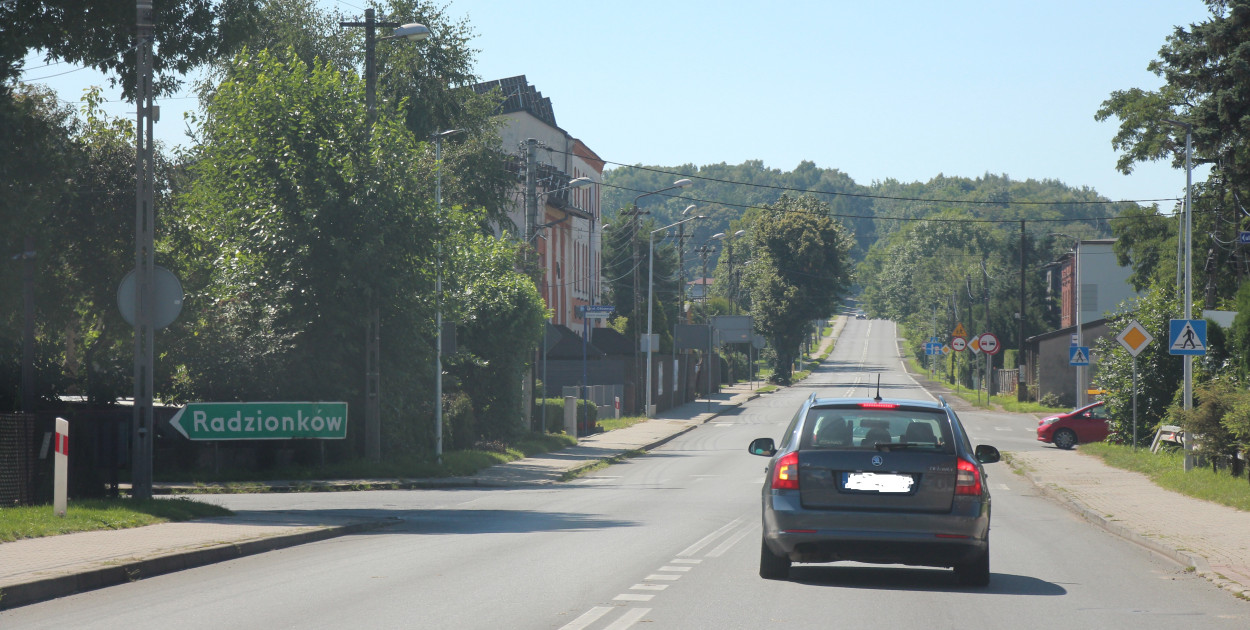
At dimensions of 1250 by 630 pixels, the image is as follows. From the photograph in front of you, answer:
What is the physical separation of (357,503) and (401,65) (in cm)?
2168

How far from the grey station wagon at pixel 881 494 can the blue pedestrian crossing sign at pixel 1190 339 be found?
14454 millimetres

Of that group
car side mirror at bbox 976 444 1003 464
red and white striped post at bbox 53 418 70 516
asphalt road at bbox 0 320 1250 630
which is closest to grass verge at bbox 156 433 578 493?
asphalt road at bbox 0 320 1250 630

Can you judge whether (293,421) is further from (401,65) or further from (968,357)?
(968,357)

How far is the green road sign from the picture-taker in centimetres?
2362

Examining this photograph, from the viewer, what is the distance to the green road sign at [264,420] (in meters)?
23.6

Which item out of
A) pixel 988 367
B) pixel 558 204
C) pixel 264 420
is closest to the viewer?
pixel 264 420

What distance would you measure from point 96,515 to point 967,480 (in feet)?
→ 33.0

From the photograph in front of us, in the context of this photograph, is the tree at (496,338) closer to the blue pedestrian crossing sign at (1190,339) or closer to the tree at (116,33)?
the tree at (116,33)

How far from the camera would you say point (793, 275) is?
9944 centimetres

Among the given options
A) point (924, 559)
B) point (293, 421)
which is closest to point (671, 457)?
point (293, 421)

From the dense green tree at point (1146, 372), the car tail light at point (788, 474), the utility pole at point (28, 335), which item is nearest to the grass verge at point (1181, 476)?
the dense green tree at point (1146, 372)

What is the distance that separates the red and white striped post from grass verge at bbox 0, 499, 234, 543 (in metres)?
0.15

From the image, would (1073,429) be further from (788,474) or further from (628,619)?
(628,619)

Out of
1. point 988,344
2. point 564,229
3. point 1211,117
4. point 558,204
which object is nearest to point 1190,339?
point 1211,117
